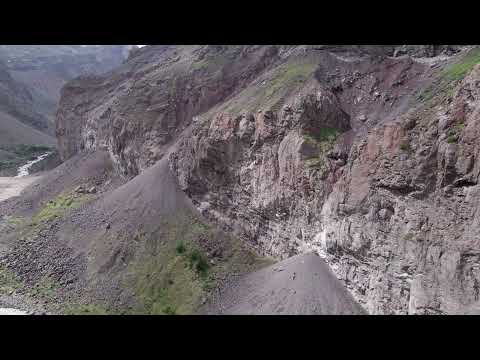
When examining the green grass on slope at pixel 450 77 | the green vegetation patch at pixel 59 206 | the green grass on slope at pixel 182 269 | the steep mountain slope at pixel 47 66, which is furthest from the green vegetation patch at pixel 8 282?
the steep mountain slope at pixel 47 66

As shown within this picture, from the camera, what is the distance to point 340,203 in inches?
726

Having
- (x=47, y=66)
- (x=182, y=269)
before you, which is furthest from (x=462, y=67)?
(x=47, y=66)

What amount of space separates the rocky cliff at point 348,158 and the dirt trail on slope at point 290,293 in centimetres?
61

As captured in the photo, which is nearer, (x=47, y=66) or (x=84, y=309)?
(x=84, y=309)

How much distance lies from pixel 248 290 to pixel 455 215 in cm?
1090

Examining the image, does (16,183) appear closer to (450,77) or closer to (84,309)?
(84,309)

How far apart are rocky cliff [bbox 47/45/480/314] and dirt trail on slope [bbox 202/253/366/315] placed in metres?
0.61

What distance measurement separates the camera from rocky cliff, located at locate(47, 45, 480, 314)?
14.0 m

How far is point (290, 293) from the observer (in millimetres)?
18391

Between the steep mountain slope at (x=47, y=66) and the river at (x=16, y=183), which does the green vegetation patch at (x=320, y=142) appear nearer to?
the river at (x=16, y=183)

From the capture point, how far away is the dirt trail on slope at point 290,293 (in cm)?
1739

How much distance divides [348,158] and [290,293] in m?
6.78

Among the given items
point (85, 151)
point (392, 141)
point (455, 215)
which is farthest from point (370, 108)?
point (85, 151)

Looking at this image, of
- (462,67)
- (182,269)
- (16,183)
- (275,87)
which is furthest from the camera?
(16,183)
